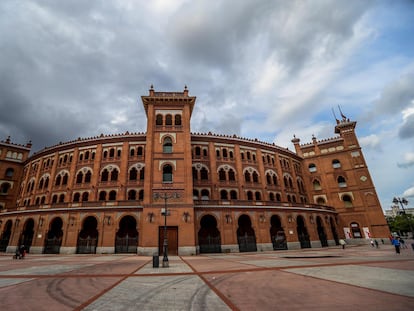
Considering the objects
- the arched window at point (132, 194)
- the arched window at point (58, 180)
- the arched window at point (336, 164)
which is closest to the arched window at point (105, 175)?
the arched window at point (132, 194)

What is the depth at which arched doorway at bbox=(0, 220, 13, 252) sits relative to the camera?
31.0 m

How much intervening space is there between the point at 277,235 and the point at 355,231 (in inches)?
747

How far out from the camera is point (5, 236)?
31969 millimetres

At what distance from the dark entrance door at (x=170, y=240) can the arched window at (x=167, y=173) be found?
5.74 meters

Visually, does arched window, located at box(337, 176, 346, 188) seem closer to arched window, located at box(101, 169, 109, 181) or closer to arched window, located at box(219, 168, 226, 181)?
arched window, located at box(219, 168, 226, 181)

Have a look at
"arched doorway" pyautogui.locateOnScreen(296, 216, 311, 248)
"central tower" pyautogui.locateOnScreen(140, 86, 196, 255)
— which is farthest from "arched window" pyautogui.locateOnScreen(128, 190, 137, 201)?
"arched doorway" pyautogui.locateOnScreen(296, 216, 311, 248)

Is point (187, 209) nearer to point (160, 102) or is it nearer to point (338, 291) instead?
point (160, 102)

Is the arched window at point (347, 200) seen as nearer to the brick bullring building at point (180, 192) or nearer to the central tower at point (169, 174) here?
the brick bullring building at point (180, 192)

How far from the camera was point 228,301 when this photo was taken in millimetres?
5840

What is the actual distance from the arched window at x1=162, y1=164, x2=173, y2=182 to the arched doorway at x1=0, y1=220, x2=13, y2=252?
26338 millimetres

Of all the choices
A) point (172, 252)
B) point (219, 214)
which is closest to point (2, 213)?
point (172, 252)

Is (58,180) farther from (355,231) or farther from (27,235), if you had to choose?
(355,231)

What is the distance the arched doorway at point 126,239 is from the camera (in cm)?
2520

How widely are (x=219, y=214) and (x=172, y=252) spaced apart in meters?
7.33
